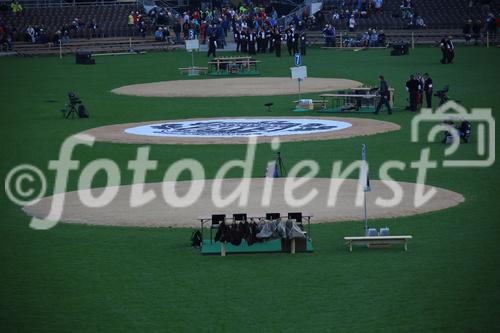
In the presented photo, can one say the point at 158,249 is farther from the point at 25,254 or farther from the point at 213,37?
the point at 213,37

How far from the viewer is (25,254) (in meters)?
24.3

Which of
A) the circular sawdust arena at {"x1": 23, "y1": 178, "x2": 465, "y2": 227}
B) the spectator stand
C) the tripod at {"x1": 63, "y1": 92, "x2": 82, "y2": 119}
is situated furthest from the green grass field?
the spectator stand

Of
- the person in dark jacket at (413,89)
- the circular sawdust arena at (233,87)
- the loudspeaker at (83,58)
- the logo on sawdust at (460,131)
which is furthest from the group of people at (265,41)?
the logo on sawdust at (460,131)

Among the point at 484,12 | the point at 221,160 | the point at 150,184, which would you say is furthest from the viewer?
the point at 484,12

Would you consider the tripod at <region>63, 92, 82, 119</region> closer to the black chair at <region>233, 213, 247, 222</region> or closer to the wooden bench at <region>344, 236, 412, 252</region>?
the black chair at <region>233, 213, 247, 222</region>

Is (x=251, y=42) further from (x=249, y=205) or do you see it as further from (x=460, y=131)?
(x=249, y=205)

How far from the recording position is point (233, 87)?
63531mm

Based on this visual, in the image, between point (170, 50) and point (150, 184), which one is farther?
point (170, 50)

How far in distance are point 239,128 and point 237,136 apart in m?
2.81

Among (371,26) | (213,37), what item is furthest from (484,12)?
(213,37)

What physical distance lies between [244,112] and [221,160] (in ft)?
48.8

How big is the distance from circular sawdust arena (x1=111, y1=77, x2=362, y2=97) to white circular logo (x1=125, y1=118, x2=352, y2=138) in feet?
38.1

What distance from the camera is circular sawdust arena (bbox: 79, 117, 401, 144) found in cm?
4219

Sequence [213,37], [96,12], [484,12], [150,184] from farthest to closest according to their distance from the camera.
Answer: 1. [96,12]
2. [484,12]
3. [213,37]
4. [150,184]
